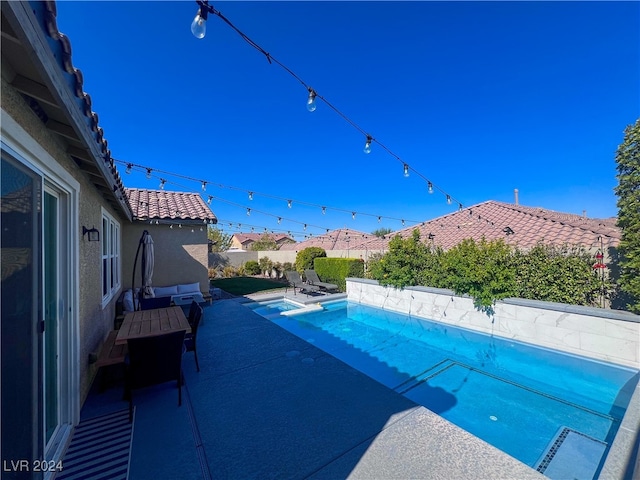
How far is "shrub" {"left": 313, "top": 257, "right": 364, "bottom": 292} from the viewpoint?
561 inches

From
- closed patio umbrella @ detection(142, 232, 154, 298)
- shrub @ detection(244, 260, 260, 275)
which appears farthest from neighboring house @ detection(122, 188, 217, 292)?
shrub @ detection(244, 260, 260, 275)

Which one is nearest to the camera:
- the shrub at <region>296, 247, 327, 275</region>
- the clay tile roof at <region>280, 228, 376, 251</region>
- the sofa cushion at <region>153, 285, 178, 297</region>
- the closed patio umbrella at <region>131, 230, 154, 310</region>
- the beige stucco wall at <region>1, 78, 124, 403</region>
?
the beige stucco wall at <region>1, 78, 124, 403</region>

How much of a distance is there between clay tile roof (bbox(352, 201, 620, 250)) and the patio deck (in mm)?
7774

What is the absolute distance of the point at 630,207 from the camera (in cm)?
570

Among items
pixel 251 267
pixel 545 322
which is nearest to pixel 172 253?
pixel 251 267

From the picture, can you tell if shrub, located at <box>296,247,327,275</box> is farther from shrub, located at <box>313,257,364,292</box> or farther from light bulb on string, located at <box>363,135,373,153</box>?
light bulb on string, located at <box>363,135,373,153</box>

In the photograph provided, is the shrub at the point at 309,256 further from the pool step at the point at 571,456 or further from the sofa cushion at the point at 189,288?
the pool step at the point at 571,456

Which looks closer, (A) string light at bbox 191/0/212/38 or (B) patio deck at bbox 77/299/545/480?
(B) patio deck at bbox 77/299/545/480

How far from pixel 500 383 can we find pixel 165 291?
10368 millimetres

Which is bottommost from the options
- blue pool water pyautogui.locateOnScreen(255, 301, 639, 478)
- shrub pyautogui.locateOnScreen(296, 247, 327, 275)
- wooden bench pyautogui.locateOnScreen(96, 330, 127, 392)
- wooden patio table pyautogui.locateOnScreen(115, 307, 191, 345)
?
blue pool water pyautogui.locateOnScreen(255, 301, 639, 478)

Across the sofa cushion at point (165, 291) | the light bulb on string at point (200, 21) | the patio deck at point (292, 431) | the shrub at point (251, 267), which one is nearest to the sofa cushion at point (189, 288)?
the sofa cushion at point (165, 291)

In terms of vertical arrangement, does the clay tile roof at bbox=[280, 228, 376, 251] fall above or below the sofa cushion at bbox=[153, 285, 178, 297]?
above

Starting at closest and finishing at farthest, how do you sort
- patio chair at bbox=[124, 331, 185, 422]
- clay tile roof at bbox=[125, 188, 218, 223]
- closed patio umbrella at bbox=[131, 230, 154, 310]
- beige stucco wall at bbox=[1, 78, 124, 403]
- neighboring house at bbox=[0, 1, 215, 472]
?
neighboring house at bbox=[0, 1, 215, 472], beige stucco wall at bbox=[1, 78, 124, 403], patio chair at bbox=[124, 331, 185, 422], closed patio umbrella at bbox=[131, 230, 154, 310], clay tile roof at bbox=[125, 188, 218, 223]

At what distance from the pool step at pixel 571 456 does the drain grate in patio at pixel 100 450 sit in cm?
488
